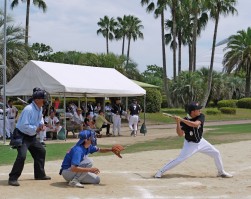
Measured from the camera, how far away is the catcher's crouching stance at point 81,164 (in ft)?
27.1

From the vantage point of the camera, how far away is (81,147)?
8.40 metres

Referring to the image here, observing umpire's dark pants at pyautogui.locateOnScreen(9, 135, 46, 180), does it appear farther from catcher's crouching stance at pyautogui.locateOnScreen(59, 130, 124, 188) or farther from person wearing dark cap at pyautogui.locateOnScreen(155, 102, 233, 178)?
person wearing dark cap at pyautogui.locateOnScreen(155, 102, 233, 178)

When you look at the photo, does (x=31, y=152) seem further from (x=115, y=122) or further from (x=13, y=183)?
(x=115, y=122)

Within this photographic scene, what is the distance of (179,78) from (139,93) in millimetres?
23765

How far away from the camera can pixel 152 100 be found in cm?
3834

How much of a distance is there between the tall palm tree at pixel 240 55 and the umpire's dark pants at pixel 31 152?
46.4 m

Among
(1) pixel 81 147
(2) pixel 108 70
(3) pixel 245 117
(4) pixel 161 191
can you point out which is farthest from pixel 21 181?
(3) pixel 245 117

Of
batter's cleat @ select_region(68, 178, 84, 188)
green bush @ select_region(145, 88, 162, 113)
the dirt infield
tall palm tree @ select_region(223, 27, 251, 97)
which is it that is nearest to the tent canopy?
the dirt infield

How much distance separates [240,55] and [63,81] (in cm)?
3847

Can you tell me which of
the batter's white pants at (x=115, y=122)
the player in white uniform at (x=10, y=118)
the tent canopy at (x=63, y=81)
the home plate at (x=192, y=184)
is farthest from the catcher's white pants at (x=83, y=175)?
the batter's white pants at (x=115, y=122)

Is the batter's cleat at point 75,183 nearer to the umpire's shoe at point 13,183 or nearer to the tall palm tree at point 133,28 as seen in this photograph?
the umpire's shoe at point 13,183

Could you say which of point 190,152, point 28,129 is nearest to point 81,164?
point 28,129

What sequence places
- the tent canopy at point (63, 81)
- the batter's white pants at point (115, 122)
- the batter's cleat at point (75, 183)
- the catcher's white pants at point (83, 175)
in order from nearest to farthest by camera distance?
the batter's cleat at point (75, 183), the catcher's white pants at point (83, 175), the tent canopy at point (63, 81), the batter's white pants at point (115, 122)

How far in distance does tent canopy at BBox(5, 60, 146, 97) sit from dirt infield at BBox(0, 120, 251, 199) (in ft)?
22.7
